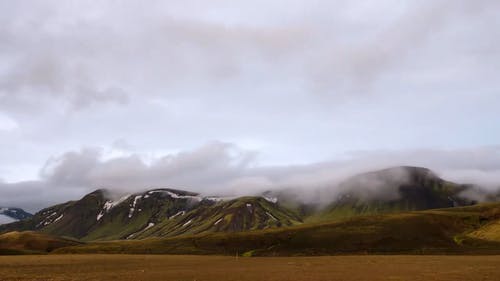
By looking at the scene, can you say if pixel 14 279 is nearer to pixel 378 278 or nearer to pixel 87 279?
pixel 87 279

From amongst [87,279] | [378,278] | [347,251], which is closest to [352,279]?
[378,278]

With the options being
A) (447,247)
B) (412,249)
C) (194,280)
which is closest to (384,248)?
(412,249)

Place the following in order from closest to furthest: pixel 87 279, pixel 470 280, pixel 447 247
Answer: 1. pixel 470 280
2. pixel 87 279
3. pixel 447 247

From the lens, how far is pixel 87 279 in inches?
2621

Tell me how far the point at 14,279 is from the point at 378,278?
52.9 metres

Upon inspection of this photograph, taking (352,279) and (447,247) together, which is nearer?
(352,279)

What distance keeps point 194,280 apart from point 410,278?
31.0 metres

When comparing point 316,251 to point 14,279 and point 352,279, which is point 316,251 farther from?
point 14,279

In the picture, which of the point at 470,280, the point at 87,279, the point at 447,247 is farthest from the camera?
the point at 447,247

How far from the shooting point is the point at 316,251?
197625 mm

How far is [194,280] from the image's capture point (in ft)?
214

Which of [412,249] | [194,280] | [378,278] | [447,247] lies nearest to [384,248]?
[412,249]

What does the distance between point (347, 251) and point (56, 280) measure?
150196 mm

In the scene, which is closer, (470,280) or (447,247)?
(470,280)
